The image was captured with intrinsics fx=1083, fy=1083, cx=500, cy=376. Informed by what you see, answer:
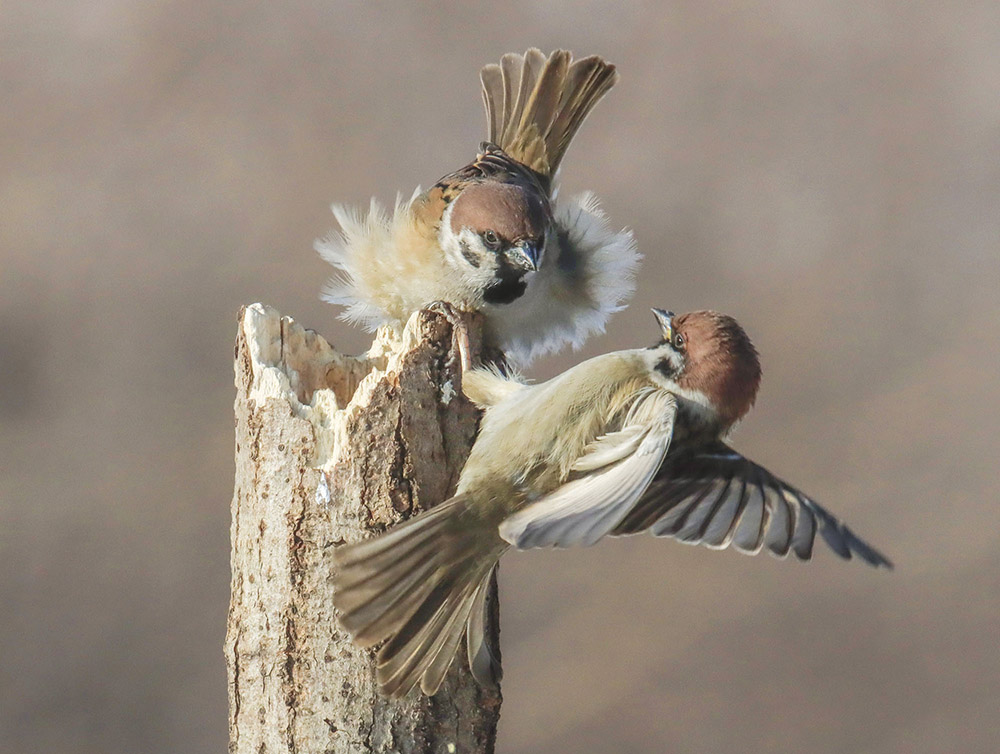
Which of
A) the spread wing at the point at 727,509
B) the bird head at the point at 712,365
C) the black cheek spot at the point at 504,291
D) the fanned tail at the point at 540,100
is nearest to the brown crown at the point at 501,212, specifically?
the black cheek spot at the point at 504,291

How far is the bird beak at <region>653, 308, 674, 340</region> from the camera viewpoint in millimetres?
2121

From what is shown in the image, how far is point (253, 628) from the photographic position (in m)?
1.86

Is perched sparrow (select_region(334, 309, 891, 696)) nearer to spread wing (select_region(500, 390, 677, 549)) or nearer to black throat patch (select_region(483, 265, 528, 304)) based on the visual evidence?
spread wing (select_region(500, 390, 677, 549))

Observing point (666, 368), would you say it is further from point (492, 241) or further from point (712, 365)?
point (492, 241)

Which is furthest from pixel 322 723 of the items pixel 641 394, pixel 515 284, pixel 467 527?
pixel 515 284

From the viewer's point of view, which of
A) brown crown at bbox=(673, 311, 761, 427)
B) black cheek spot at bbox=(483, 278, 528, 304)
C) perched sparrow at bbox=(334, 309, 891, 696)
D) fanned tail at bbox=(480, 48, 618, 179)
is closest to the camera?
perched sparrow at bbox=(334, 309, 891, 696)

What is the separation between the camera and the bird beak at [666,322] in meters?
2.12

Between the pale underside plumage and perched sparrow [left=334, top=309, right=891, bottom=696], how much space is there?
669mm

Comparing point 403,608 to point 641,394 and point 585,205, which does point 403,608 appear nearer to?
point 641,394

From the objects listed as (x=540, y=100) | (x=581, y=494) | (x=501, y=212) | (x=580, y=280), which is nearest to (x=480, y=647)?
(x=581, y=494)

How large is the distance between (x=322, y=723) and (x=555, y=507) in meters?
0.52

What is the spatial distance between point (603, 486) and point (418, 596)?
1.19 ft

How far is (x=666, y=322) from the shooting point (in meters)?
2.16

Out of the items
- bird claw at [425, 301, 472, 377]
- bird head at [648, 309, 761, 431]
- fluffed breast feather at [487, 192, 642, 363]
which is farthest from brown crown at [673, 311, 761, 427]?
fluffed breast feather at [487, 192, 642, 363]
